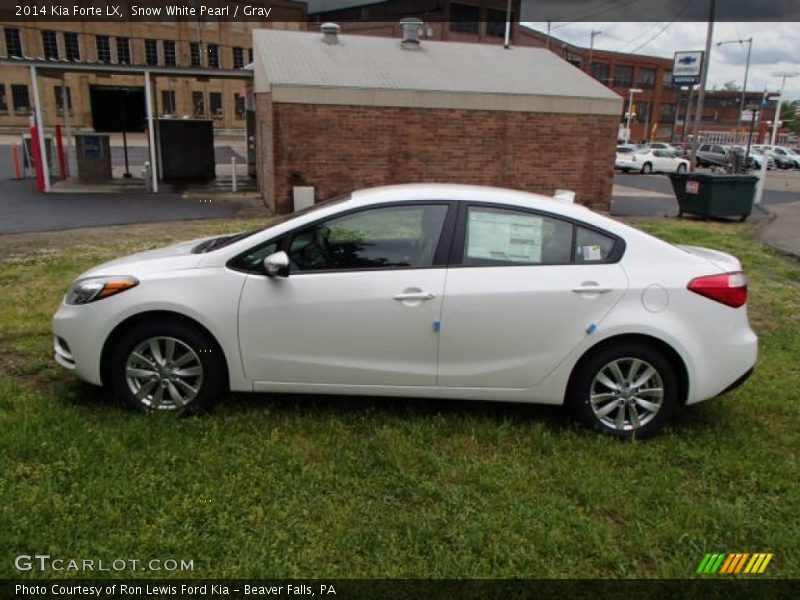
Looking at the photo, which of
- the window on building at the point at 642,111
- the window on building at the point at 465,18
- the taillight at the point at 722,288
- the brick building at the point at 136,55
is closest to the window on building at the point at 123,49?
the brick building at the point at 136,55

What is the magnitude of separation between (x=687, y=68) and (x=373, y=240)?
4199 cm

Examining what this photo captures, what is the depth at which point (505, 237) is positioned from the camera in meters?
4.21

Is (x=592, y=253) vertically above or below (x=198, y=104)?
below

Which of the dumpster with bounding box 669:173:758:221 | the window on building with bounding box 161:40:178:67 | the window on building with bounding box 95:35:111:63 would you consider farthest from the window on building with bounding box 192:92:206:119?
the dumpster with bounding box 669:173:758:221

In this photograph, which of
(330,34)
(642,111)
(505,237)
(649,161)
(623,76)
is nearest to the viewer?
(505,237)

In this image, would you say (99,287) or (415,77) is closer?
(99,287)

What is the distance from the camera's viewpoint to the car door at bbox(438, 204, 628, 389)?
4.03m

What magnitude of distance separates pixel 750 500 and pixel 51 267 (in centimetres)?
816

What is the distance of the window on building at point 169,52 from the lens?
6539cm

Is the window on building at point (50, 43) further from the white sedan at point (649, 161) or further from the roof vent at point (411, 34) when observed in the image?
the roof vent at point (411, 34)

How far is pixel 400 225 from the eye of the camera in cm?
428

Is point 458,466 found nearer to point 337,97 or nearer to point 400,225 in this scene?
point 400,225

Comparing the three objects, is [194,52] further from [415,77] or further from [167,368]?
[167,368]

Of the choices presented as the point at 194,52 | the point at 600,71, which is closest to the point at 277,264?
the point at 194,52
